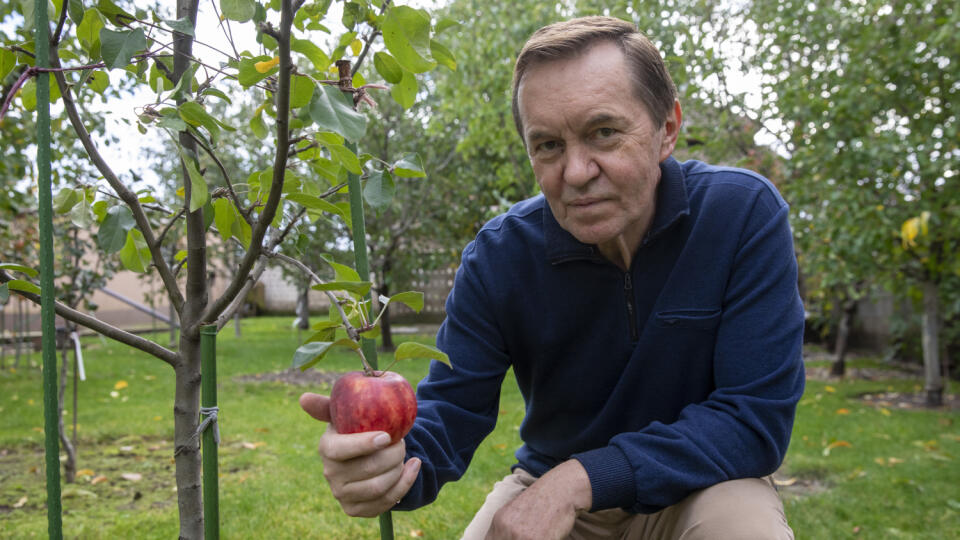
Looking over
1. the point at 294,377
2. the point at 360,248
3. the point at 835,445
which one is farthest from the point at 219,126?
the point at 294,377

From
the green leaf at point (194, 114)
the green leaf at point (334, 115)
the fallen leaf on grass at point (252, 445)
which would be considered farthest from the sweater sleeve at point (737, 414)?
the fallen leaf on grass at point (252, 445)

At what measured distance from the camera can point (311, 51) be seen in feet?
4.17

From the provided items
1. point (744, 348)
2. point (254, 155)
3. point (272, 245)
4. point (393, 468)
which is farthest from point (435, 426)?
point (254, 155)

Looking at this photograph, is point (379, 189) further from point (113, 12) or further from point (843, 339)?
point (843, 339)

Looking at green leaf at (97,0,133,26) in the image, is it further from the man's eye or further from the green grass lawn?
the green grass lawn

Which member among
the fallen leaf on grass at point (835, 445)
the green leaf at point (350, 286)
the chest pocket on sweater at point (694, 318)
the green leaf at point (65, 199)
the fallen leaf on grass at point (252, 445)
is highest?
the green leaf at point (65, 199)

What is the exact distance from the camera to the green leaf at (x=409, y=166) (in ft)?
4.37

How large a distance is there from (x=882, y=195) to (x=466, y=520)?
4.49 metres

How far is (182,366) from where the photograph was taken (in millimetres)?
1444

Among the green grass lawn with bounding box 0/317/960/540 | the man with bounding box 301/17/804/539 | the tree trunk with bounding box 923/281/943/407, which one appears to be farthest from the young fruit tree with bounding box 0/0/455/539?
the tree trunk with bounding box 923/281/943/407

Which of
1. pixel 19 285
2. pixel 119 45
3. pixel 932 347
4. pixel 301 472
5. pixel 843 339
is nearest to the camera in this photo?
pixel 119 45

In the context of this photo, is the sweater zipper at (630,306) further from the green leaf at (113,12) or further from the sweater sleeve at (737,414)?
the green leaf at (113,12)

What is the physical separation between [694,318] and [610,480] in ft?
1.68

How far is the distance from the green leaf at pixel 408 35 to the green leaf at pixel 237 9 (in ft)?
0.76
